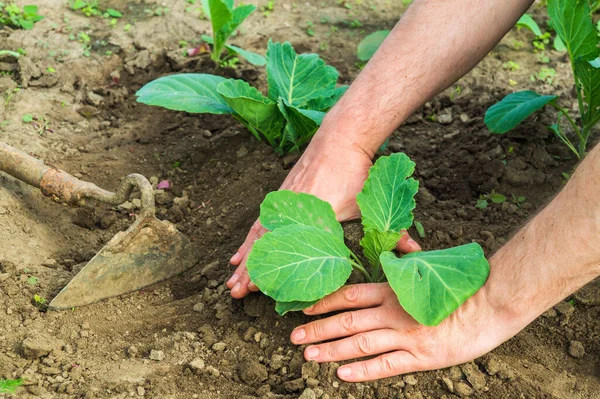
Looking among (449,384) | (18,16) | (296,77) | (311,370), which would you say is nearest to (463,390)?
(449,384)

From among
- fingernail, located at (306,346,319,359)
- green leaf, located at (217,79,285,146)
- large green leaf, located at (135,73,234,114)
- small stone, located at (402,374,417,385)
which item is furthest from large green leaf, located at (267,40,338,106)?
small stone, located at (402,374,417,385)

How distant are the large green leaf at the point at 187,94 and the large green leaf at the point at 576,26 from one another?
1.43m

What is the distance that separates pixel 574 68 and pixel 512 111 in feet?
0.99

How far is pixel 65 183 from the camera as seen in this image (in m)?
2.62

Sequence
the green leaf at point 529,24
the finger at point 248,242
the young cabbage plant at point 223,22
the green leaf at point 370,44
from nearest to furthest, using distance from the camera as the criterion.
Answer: the finger at point 248,242 < the young cabbage plant at point 223,22 < the green leaf at point 370,44 < the green leaf at point 529,24

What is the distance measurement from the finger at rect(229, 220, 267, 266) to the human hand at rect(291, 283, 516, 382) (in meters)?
0.43

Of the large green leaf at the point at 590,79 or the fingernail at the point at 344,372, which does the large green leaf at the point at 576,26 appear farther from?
the fingernail at the point at 344,372

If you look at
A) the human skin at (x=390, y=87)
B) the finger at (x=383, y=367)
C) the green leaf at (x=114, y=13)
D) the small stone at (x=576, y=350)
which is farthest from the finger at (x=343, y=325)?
the green leaf at (x=114, y=13)

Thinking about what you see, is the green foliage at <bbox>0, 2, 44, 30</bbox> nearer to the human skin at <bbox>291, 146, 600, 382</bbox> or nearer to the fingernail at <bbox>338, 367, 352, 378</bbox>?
the human skin at <bbox>291, 146, 600, 382</bbox>

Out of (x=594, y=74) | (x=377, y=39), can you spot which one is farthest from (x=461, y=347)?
(x=377, y=39)

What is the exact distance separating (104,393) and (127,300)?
52 centimetres

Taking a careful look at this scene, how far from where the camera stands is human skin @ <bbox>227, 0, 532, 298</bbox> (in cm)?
263

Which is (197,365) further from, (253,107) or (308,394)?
(253,107)

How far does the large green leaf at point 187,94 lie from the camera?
2.93m
